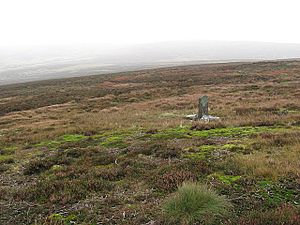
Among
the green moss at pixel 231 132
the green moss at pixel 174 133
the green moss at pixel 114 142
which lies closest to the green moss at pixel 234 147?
the green moss at pixel 231 132

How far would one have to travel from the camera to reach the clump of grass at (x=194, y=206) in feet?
21.7

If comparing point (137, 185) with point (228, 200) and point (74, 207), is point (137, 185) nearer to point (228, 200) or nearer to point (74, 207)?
point (74, 207)

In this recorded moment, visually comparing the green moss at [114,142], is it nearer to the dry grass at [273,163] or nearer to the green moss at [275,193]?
the dry grass at [273,163]

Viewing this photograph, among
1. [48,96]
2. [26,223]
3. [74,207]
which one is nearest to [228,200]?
[74,207]

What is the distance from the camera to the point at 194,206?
22.5ft

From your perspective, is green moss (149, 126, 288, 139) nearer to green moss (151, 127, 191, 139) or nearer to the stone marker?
green moss (151, 127, 191, 139)

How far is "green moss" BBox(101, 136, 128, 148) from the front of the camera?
14133 millimetres

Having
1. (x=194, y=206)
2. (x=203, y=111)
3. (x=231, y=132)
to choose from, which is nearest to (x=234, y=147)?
(x=231, y=132)

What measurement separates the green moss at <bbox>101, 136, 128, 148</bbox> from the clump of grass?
6999 mm

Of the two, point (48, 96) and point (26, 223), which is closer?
point (26, 223)

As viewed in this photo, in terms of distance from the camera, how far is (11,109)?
122 ft

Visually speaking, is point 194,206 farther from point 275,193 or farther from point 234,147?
point 234,147

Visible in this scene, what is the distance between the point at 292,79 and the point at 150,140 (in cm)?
3168

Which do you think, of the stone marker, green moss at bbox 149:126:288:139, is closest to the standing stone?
the stone marker
